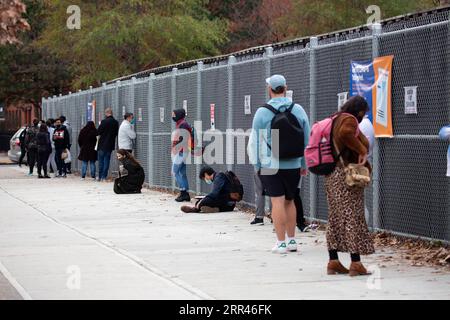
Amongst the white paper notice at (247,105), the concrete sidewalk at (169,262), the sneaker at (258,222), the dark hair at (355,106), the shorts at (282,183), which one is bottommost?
the concrete sidewalk at (169,262)

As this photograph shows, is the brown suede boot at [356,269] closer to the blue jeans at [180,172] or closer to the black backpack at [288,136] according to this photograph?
the black backpack at [288,136]

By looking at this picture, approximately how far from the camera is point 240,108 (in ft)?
63.8

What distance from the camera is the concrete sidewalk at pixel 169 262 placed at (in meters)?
10.3

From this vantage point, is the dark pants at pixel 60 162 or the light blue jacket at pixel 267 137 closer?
the light blue jacket at pixel 267 137

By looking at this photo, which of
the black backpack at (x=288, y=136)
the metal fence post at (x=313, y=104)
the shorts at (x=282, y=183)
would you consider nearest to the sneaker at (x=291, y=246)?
the shorts at (x=282, y=183)

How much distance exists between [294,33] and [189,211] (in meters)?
37.8

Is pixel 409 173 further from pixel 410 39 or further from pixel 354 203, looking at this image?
pixel 354 203

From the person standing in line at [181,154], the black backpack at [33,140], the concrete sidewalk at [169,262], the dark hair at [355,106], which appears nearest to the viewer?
the concrete sidewalk at [169,262]

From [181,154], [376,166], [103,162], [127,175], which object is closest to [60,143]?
[103,162]

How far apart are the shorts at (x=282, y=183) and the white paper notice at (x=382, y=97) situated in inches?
66.2

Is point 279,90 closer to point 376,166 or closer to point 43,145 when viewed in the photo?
point 376,166


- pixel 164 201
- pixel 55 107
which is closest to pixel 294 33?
pixel 55 107

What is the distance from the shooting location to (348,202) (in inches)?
436

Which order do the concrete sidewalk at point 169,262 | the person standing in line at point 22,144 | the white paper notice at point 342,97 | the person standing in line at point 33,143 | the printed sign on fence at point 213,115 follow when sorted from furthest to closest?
the person standing in line at point 22,144 < the person standing in line at point 33,143 < the printed sign on fence at point 213,115 < the white paper notice at point 342,97 < the concrete sidewalk at point 169,262
